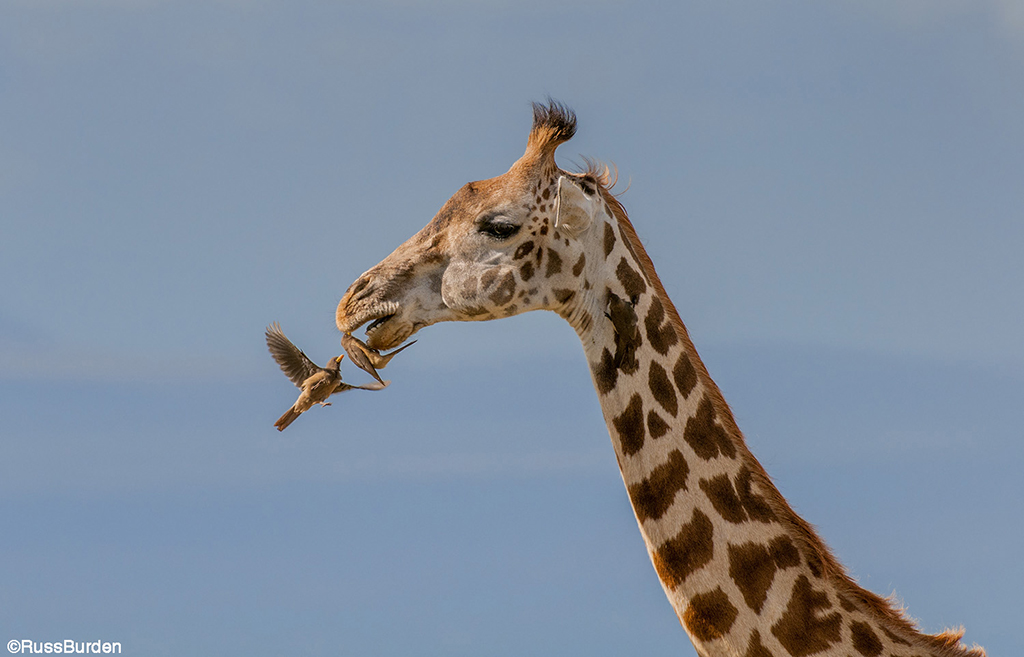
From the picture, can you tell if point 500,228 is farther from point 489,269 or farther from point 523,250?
point 489,269

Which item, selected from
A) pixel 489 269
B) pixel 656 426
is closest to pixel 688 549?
pixel 656 426

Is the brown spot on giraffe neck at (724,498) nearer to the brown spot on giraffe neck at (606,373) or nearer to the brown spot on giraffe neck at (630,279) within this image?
the brown spot on giraffe neck at (606,373)

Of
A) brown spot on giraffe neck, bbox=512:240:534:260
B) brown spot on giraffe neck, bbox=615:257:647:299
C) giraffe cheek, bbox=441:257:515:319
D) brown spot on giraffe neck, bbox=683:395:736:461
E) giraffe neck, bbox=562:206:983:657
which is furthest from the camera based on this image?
brown spot on giraffe neck, bbox=615:257:647:299

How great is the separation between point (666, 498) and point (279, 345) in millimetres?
3785

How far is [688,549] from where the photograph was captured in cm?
842

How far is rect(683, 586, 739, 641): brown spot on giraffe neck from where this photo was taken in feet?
27.1

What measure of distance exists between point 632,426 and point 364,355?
2323 mm

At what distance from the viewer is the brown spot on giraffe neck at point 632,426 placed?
8711mm

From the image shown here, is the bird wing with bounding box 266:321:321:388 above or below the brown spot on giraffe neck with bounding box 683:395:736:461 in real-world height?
above

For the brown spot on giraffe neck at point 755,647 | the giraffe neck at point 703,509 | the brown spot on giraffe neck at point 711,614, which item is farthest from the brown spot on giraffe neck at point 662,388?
the brown spot on giraffe neck at point 755,647

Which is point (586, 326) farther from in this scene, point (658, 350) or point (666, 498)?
point (666, 498)

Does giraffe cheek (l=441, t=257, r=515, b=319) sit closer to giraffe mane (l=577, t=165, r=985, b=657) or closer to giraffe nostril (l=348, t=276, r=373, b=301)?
giraffe nostril (l=348, t=276, r=373, b=301)

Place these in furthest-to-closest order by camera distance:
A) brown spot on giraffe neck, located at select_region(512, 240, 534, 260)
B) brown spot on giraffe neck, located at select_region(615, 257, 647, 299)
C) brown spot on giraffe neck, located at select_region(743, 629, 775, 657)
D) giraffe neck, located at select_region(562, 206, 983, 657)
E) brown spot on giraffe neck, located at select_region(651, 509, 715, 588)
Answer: brown spot on giraffe neck, located at select_region(615, 257, 647, 299), brown spot on giraffe neck, located at select_region(512, 240, 534, 260), brown spot on giraffe neck, located at select_region(651, 509, 715, 588), giraffe neck, located at select_region(562, 206, 983, 657), brown spot on giraffe neck, located at select_region(743, 629, 775, 657)

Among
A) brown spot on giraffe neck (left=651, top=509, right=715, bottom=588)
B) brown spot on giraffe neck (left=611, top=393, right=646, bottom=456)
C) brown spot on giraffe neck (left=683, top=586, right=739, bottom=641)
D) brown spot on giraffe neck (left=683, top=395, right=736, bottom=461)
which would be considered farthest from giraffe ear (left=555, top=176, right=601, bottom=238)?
brown spot on giraffe neck (left=683, top=586, right=739, bottom=641)
